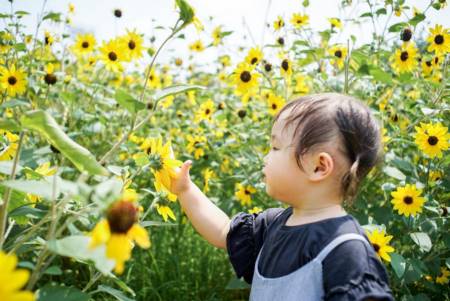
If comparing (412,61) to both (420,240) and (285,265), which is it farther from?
(285,265)

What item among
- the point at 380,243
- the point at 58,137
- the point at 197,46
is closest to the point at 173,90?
the point at 58,137

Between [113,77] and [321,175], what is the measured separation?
8.43 ft

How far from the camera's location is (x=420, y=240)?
1.73 metres

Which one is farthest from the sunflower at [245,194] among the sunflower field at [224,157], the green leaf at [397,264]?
the green leaf at [397,264]

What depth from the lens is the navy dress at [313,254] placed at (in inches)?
40.4

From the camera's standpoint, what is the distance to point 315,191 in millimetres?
1226

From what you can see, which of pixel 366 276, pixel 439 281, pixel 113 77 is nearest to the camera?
pixel 366 276

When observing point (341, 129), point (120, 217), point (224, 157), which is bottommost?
point (224, 157)

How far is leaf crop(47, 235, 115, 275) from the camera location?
686 millimetres

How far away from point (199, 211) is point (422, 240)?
31.8 inches

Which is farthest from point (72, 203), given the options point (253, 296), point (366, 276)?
point (366, 276)

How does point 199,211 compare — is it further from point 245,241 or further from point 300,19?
point 300,19

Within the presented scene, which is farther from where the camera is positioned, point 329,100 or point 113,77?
point 113,77

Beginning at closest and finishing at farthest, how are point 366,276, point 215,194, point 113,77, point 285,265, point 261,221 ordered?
point 366,276 < point 285,265 < point 261,221 < point 215,194 < point 113,77
